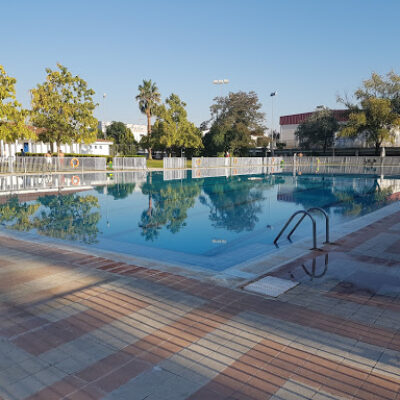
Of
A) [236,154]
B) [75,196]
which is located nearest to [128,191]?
[75,196]

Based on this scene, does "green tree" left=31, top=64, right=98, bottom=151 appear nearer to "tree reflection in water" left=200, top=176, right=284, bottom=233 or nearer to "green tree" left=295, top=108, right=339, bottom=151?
"tree reflection in water" left=200, top=176, right=284, bottom=233

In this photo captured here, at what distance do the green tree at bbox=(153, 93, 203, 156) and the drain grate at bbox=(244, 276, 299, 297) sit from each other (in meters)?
40.7

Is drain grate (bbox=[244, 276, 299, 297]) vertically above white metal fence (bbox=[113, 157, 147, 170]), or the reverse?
white metal fence (bbox=[113, 157, 147, 170])

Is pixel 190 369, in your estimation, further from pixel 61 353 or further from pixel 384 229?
pixel 384 229

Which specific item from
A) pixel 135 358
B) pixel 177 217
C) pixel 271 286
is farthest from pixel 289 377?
pixel 177 217

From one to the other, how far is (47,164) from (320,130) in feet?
142

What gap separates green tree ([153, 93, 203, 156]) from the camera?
45562mm

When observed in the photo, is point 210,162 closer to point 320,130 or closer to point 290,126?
point 320,130

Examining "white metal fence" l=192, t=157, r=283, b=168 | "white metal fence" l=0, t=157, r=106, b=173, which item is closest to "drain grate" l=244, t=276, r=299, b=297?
"white metal fence" l=0, t=157, r=106, b=173

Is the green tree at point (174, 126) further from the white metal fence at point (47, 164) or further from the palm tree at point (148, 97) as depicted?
the white metal fence at point (47, 164)

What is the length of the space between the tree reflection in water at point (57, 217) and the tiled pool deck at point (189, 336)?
3.97 metres

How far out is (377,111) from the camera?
4819 cm

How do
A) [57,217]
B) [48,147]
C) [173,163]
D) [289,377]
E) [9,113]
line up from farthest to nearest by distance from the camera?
[48,147], [173,163], [9,113], [57,217], [289,377]

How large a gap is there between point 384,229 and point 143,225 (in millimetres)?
6954
